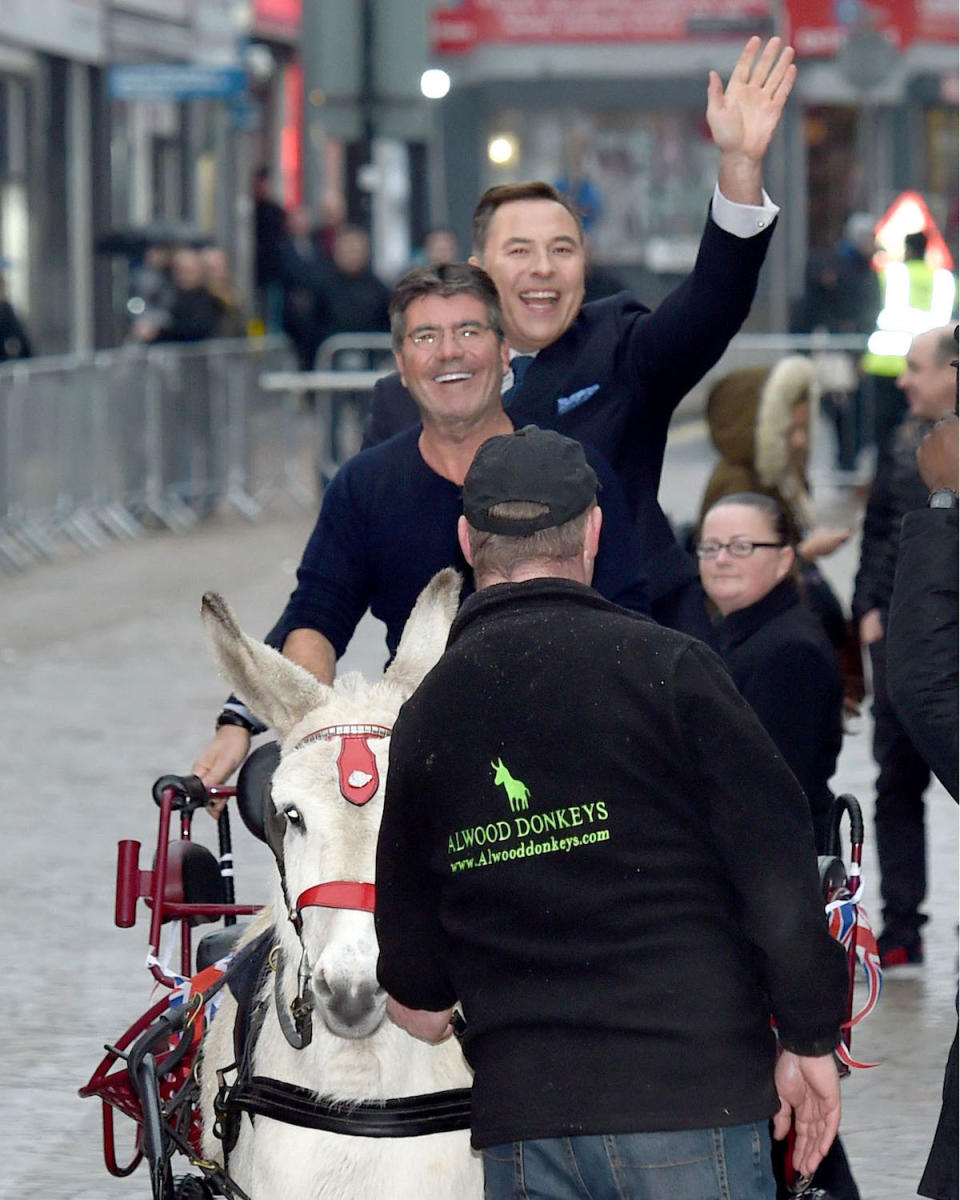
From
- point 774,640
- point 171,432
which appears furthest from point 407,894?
point 171,432

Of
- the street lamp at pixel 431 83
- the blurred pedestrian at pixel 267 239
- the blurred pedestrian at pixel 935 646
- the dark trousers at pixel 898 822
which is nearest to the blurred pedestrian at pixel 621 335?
the blurred pedestrian at pixel 935 646

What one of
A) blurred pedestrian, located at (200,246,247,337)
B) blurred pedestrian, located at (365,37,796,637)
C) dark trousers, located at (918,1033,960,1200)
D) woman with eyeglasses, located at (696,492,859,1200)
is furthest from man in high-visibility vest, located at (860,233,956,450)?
dark trousers, located at (918,1033,960,1200)

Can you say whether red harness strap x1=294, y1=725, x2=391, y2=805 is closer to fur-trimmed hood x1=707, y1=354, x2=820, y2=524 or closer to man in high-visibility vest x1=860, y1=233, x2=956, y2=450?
fur-trimmed hood x1=707, y1=354, x2=820, y2=524

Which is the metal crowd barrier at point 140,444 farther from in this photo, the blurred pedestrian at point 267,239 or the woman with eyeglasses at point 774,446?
the blurred pedestrian at point 267,239

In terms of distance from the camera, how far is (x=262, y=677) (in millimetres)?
4410

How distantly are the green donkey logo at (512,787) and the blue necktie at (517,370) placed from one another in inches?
86.8

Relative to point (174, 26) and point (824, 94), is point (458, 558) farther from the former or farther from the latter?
point (824, 94)

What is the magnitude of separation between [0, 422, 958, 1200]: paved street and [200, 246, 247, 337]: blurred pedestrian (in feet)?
9.55

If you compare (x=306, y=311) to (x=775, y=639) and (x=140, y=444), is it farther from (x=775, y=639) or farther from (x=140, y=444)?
(x=775, y=639)

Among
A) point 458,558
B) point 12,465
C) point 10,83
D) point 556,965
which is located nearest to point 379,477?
point 458,558

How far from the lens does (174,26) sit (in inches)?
1325

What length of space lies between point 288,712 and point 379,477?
94cm

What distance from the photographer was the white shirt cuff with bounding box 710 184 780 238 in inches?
198

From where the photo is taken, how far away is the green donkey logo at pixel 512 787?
11.7 ft
